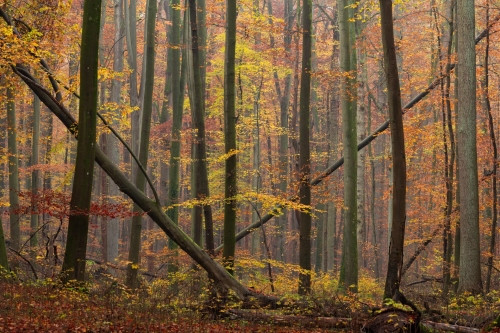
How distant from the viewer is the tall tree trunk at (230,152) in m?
11.4

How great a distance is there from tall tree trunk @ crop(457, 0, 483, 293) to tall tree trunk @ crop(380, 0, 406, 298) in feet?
10.7

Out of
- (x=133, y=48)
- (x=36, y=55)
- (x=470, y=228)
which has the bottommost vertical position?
(x=470, y=228)

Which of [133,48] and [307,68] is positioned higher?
[133,48]

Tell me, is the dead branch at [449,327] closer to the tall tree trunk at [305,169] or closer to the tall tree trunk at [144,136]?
the tall tree trunk at [305,169]

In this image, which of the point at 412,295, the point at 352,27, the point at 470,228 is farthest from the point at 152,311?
the point at 352,27

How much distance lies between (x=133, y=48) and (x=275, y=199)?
1302 cm

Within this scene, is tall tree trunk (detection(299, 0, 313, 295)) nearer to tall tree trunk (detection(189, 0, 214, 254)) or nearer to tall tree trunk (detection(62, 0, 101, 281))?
tall tree trunk (detection(189, 0, 214, 254))

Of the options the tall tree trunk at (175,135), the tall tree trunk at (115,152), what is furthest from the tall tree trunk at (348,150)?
the tall tree trunk at (115,152)

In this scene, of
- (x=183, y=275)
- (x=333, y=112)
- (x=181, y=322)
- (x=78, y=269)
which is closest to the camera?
(x=181, y=322)

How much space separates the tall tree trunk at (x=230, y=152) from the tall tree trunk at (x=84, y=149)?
3.37 metres

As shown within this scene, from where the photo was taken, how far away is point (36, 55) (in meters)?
9.30

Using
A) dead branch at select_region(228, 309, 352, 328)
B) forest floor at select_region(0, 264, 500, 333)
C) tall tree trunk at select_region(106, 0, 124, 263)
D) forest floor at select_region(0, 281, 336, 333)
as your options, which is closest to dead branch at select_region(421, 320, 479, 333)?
forest floor at select_region(0, 264, 500, 333)

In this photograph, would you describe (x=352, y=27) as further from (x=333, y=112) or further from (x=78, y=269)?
(x=78, y=269)

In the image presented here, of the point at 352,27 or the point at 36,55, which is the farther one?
the point at 352,27
